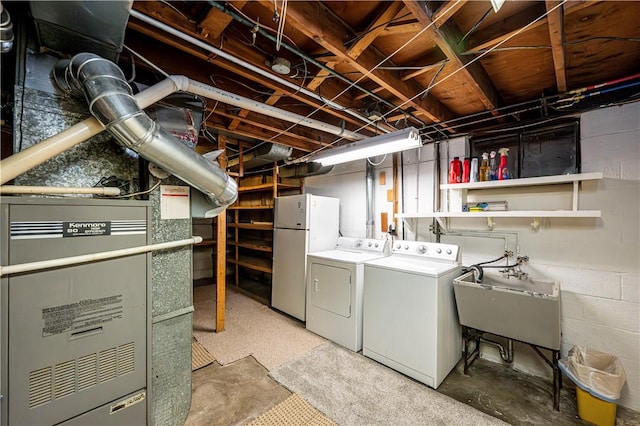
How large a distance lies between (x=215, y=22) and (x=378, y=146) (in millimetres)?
1417

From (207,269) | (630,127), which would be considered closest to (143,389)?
A: (630,127)

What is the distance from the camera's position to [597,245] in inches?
82.0

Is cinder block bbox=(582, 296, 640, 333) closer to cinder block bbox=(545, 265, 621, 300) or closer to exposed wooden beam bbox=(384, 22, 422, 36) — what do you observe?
cinder block bbox=(545, 265, 621, 300)

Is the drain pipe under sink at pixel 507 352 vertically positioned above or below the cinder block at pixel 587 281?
below

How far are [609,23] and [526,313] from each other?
1.85m

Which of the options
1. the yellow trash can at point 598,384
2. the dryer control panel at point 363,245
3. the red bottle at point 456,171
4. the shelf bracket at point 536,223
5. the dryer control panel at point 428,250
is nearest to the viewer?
the yellow trash can at point 598,384

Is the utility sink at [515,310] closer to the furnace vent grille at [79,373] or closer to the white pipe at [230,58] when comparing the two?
the white pipe at [230,58]

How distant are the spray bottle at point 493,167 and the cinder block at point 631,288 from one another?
116cm

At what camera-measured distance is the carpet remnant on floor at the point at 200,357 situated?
7.84ft

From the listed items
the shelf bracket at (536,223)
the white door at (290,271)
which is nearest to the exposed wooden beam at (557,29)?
the shelf bracket at (536,223)

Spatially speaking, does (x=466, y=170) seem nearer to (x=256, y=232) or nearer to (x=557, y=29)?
(x=557, y=29)

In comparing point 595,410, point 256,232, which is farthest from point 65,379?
point 256,232

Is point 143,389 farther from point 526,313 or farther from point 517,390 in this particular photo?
point 517,390

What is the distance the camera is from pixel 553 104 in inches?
83.9
